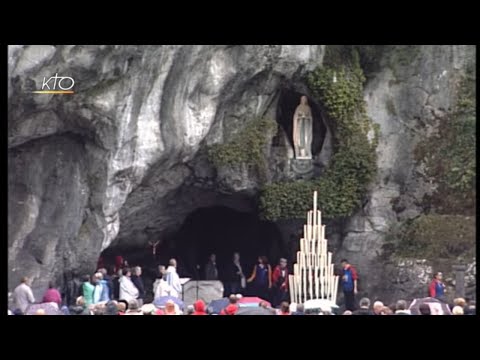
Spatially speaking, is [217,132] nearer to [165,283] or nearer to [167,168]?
[167,168]

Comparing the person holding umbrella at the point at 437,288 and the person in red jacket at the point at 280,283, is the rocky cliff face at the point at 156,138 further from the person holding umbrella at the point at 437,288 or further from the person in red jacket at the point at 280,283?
the person holding umbrella at the point at 437,288

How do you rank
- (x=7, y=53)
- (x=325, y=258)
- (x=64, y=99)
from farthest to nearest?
(x=325, y=258)
(x=64, y=99)
(x=7, y=53)

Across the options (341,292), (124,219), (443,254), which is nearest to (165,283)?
(124,219)

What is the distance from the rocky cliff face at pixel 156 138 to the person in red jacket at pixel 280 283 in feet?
3.77

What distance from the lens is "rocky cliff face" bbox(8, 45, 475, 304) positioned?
25500 mm

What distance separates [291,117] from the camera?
1143 inches

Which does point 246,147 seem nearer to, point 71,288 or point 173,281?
point 173,281

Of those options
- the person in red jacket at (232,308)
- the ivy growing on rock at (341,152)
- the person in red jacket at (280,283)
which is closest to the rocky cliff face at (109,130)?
the ivy growing on rock at (341,152)

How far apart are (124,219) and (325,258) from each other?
4.11 metres

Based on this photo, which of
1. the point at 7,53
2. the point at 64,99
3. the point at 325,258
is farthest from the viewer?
the point at 325,258

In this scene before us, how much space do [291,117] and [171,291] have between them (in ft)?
15.7

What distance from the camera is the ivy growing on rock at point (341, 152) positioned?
92.2 feet

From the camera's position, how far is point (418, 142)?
93.4ft

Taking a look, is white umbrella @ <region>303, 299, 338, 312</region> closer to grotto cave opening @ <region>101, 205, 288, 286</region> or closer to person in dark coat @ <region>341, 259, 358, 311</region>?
person in dark coat @ <region>341, 259, 358, 311</region>
